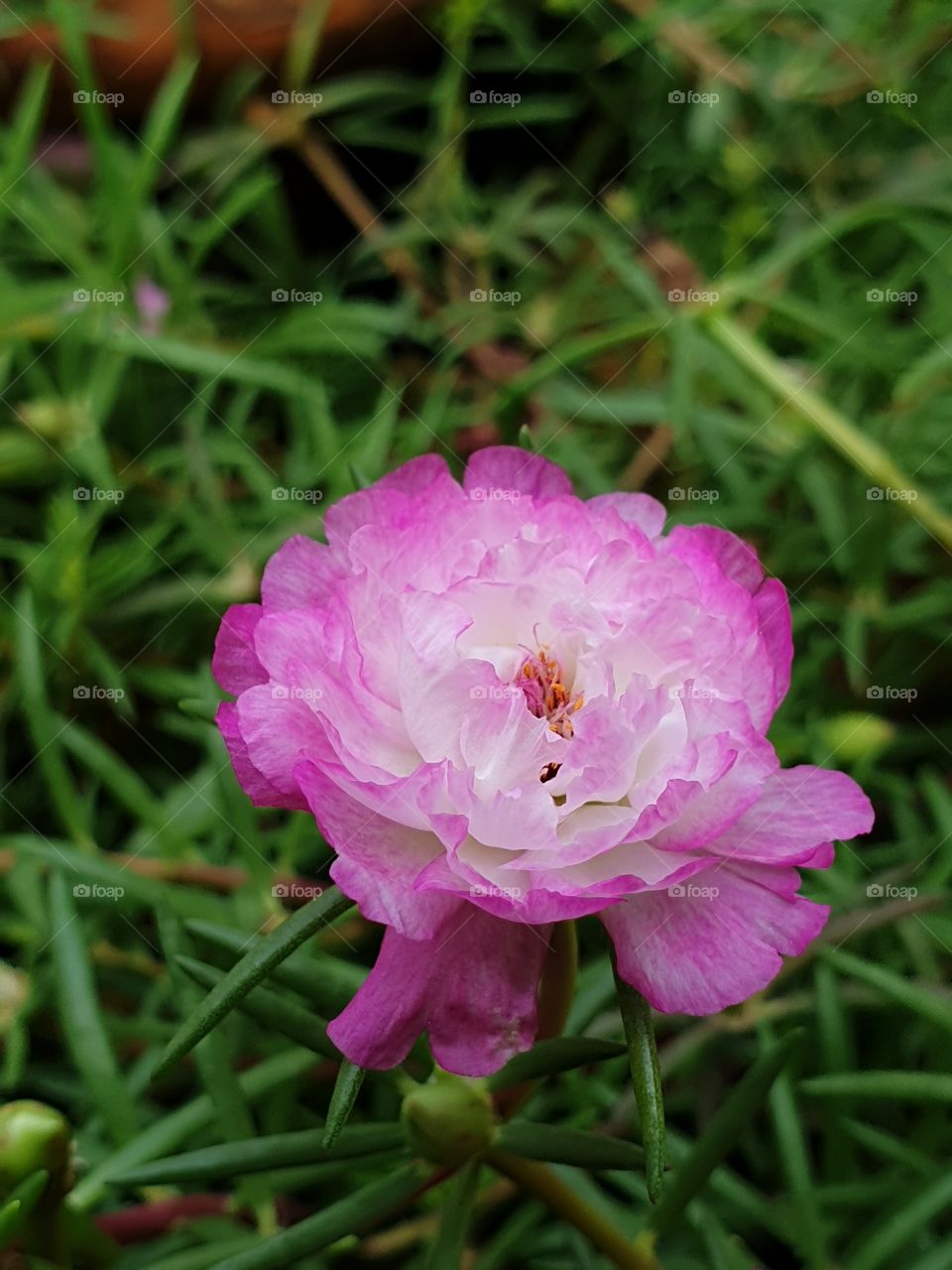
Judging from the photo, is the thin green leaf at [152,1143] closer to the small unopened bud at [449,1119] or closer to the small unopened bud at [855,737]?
the small unopened bud at [449,1119]

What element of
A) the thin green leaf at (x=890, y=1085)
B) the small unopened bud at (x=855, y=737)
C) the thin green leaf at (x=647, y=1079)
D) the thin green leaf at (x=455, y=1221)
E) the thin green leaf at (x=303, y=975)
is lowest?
the thin green leaf at (x=890, y=1085)

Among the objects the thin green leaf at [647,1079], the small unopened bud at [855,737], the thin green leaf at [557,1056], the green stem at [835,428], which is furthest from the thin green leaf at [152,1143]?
the green stem at [835,428]

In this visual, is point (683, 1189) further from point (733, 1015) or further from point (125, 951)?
point (125, 951)

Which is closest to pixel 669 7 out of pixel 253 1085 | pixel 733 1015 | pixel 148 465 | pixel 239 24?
pixel 239 24

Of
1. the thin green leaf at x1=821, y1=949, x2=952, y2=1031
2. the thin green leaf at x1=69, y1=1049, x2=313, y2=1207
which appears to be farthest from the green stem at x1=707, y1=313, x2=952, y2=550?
the thin green leaf at x1=69, y1=1049, x2=313, y2=1207

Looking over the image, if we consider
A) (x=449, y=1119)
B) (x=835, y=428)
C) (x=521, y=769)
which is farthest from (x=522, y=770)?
(x=835, y=428)

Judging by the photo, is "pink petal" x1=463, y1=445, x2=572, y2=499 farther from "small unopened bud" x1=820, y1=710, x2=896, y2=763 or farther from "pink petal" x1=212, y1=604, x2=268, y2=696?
"small unopened bud" x1=820, y1=710, x2=896, y2=763
